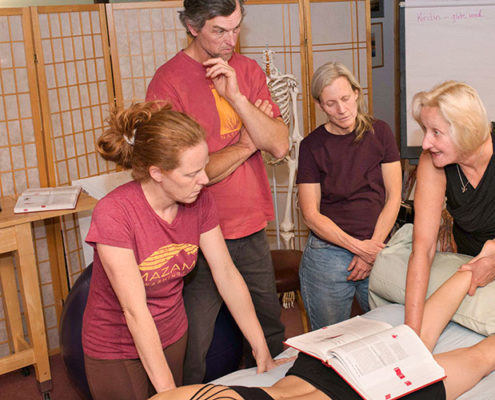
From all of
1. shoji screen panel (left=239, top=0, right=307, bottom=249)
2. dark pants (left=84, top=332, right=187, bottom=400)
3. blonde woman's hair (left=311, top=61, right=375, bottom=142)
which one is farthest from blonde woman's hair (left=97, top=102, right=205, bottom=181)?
shoji screen panel (left=239, top=0, right=307, bottom=249)

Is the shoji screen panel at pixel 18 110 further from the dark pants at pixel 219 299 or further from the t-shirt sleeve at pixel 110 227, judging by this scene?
the t-shirt sleeve at pixel 110 227

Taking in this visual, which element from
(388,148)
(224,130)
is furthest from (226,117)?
(388,148)

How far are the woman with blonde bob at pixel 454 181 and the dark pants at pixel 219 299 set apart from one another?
1.82ft

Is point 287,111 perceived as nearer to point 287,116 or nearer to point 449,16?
point 287,116

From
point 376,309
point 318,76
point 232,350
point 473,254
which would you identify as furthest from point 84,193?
point 473,254

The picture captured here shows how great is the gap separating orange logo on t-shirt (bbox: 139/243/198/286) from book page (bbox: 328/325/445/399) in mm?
504

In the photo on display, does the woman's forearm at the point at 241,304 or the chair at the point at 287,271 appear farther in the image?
the chair at the point at 287,271

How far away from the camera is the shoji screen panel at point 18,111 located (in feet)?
10.1

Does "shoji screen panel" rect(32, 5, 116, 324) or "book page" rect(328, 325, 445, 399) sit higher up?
"shoji screen panel" rect(32, 5, 116, 324)

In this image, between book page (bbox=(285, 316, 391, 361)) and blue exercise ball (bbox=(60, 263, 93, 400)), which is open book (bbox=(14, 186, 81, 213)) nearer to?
blue exercise ball (bbox=(60, 263, 93, 400))

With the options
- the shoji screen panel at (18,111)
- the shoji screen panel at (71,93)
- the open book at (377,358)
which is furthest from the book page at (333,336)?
the shoji screen panel at (18,111)

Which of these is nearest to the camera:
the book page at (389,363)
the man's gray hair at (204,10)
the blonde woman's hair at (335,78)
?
the book page at (389,363)

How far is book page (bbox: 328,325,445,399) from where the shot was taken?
5.89 ft

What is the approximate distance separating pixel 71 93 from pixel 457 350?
7.11ft
